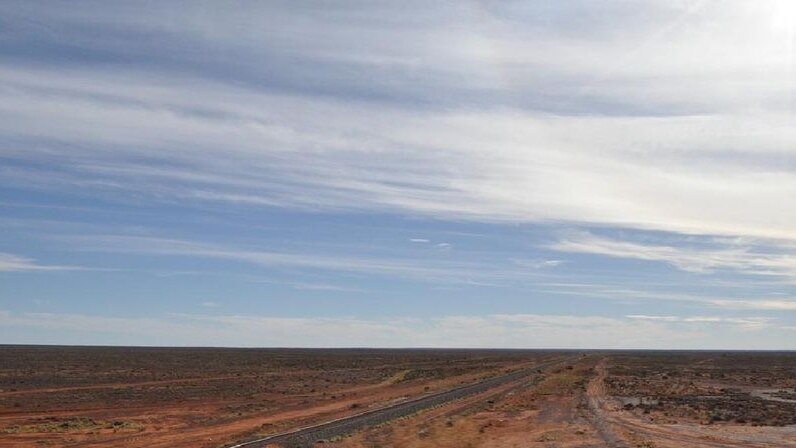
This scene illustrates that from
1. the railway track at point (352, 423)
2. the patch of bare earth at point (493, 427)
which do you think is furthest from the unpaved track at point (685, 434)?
the railway track at point (352, 423)

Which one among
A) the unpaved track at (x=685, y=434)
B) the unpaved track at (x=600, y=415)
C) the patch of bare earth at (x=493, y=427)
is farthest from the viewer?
the unpaved track at (x=600, y=415)

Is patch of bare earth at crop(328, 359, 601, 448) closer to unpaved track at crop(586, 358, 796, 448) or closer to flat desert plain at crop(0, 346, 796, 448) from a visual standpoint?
flat desert plain at crop(0, 346, 796, 448)

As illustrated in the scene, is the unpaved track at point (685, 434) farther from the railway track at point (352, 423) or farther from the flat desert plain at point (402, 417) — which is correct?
the railway track at point (352, 423)

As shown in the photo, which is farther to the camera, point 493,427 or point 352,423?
point 493,427

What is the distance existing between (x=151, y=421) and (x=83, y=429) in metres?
4.11

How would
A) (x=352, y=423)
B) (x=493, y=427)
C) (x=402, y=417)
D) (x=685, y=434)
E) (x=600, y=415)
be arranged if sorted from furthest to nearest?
(x=600, y=415), (x=402, y=417), (x=493, y=427), (x=352, y=423), (x=685, y=434)

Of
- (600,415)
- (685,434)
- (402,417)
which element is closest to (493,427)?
(402,417)

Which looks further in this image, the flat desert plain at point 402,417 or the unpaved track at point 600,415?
the flat desert plain at point 402,417

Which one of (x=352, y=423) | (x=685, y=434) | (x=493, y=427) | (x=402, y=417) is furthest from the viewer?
(x=402, y=417)

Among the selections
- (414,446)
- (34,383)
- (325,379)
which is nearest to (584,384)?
(325,379)

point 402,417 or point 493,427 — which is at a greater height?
point 402,417

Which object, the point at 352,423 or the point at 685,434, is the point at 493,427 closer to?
the point at 352,423

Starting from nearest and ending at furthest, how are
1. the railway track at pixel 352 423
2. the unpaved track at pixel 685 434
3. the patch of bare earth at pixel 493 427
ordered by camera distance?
the railway track at pixel 352 423 → the patch of bare earth at pixel 493 427 → the unpaved track at pixel 685 434

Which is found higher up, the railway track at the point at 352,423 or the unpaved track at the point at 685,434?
the railway track at the point at 352,423
